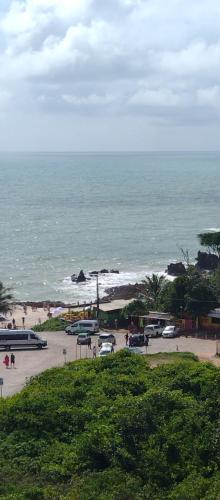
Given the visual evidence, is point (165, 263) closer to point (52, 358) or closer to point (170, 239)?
point (170, 239)

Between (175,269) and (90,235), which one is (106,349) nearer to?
(175,269)

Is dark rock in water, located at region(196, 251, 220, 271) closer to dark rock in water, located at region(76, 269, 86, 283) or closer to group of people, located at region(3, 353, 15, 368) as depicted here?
dark rock in water, located at region(76, 269, 86, 283)

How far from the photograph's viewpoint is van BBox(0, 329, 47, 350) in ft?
145

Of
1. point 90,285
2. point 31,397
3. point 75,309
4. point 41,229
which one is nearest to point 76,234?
point 41,229

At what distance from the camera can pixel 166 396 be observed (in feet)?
86.6

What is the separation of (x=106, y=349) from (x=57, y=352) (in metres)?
3.09

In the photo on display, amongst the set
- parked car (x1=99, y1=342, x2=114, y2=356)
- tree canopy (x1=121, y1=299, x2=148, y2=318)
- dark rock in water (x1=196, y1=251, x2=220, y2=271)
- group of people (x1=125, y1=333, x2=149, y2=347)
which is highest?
dark rock in water (x1=196, y1=251, x2=220, y2=271)

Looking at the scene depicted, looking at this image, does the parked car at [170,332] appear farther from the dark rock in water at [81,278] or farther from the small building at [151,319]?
the dark rock in water at [81,278]

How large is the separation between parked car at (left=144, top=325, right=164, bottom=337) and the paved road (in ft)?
4.52

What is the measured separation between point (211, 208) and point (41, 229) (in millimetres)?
42660

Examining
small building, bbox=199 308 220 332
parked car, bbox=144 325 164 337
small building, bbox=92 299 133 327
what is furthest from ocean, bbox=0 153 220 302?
small building, bbox=199 308 220 332

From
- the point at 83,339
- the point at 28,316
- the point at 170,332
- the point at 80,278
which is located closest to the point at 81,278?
the point at 80,278

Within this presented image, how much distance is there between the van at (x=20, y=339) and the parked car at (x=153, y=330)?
6.94 metres

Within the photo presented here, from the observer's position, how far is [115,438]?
78.4ft
